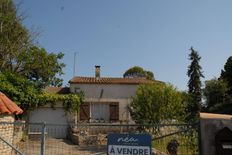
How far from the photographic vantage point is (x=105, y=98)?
33.2 meters

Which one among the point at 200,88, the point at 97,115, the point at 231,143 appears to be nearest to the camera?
the point at 231,143

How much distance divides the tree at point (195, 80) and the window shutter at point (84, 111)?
71.0 feet

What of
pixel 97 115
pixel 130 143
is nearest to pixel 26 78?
pixel 97 115

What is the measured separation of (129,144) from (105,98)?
26.0 meters

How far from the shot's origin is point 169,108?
2655 centimetres

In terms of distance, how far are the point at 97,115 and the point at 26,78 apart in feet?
26.0

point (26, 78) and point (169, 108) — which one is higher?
point (26, 78)

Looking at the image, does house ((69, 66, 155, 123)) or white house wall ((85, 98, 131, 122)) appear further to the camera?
white house wall ((85, 98, 131, 122))

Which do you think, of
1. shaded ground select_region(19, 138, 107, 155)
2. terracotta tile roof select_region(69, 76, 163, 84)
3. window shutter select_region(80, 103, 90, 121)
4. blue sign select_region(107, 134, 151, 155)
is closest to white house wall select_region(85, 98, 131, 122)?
window shutter select_region(80, 103, 90, 121)

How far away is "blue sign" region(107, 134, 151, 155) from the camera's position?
705 cm

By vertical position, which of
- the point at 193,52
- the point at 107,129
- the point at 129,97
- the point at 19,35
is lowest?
the point at 107,129

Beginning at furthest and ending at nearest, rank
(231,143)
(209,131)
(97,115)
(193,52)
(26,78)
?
(193,52)
(97,115)
(26,78)
(209,131)
(231,143)

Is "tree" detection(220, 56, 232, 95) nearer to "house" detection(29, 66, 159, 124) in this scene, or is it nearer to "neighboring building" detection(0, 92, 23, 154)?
"house" detection(29, 66, 159, 124)

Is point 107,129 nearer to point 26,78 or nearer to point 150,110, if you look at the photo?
point 150,110
